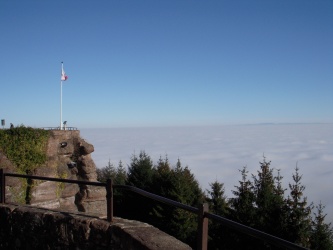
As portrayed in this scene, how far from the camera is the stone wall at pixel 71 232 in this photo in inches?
155

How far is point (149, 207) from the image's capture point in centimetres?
2719

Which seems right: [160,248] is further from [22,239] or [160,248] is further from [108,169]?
[108,169]

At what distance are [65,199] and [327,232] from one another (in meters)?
17.7

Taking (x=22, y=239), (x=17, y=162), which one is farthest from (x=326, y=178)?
(x=22, y=239)

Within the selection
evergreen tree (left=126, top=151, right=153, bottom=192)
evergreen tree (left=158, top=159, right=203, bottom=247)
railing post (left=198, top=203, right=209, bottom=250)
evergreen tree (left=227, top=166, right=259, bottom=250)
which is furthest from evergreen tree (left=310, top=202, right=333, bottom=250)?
railing post (left=198, top=203, right=209, bottom=250)

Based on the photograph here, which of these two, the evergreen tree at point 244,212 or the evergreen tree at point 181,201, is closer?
the evergreen tree at point 244,212

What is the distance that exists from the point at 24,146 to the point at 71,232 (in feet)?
65.1

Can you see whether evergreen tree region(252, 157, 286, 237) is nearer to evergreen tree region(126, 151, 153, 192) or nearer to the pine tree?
the pine tree

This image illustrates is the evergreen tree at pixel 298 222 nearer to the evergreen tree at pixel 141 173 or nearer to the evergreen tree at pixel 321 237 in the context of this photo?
the evergreen tree at pixel 321 237

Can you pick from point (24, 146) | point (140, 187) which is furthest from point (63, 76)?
point (140, 187)

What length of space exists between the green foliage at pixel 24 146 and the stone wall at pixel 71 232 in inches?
705

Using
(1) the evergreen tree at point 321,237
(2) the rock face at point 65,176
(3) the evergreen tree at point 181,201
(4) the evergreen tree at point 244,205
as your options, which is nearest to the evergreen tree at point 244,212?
(4) the evergreen tree at point 244,205

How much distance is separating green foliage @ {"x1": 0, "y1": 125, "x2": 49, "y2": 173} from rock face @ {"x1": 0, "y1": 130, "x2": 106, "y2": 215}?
0.47 m

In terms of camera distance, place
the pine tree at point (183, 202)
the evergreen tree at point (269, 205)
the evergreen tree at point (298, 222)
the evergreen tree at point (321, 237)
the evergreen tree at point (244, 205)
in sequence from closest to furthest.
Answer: the evergreen tree at point (321, 237) → the evergreen tree at point (298, 222) → the evergreen tree at point (269, 205) → the evergreen tree at point (244, 205) → the pine tree at point (183, 202)
